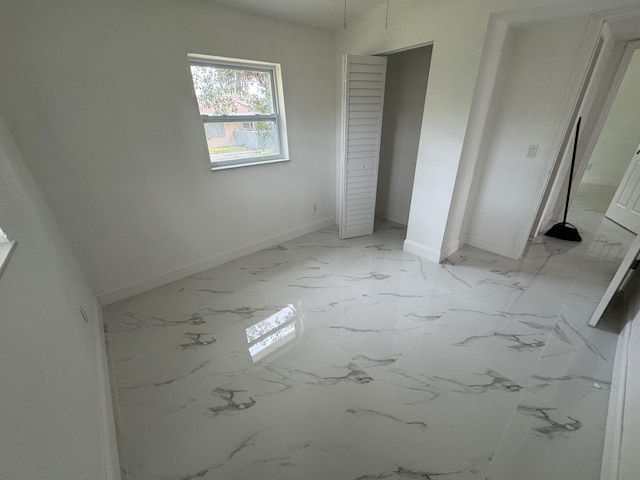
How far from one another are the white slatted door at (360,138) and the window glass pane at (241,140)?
0.81 m

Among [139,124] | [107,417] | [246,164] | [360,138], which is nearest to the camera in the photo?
[107,417]

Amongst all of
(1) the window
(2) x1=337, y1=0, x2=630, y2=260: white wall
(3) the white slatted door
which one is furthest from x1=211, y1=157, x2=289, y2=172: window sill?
(2) x1=337, y1=0, x2=630, y2=260: white wall

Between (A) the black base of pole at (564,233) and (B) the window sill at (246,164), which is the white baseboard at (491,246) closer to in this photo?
(A) the black base of pole at (564,233)

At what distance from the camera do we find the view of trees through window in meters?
2.29

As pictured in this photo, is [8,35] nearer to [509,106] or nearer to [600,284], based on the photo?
[509,106]

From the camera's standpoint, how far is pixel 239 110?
99.0 inches

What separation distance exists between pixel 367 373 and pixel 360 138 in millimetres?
2314

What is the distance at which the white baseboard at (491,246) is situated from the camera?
8.98 ft

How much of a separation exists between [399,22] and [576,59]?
142 cm

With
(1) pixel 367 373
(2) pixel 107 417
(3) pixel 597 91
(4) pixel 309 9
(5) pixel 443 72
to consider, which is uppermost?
(4) pixel 309 9

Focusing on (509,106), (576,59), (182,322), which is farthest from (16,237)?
(576,59)

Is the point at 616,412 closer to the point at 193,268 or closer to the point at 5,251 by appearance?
the point at 5,251

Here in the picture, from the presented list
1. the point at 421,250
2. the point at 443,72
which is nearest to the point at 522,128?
the point at 443,72

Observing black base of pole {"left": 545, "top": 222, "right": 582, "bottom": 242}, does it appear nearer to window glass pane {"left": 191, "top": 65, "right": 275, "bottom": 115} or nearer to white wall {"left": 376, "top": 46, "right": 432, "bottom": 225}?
white wall {"left": 376, "top": 46, "right": 432, "bottom": 225}
